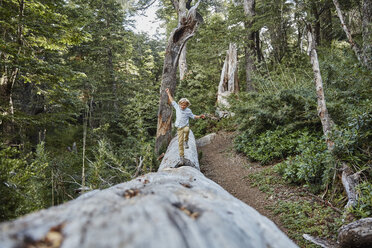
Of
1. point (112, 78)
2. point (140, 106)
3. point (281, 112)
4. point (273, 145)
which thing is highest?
point (112, 78)

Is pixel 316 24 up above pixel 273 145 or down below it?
above

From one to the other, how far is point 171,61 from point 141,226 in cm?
789

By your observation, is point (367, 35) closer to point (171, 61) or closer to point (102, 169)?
point (171, 61)

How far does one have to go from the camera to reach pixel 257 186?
550 centimetres

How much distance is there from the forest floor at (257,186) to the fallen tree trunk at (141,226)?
2421mm

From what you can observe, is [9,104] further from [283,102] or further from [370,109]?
[370,109]

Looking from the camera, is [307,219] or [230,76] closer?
[307,219]

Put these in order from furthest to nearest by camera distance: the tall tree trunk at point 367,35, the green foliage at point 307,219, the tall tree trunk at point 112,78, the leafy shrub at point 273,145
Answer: the tall tree trunk at point 112,78 → the tall tree trunk at point 367,35 → the leafy shrub at point 273,145 → the green foliage at point 307,219

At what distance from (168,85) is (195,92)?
6164mm

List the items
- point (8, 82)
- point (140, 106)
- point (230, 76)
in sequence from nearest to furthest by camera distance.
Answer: point (8, 82)
point (140, 106)
point (230, 76)

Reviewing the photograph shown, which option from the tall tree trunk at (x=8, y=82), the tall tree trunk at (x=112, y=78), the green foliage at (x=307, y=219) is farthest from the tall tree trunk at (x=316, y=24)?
the tall tree trunk at (x=8, y=82)

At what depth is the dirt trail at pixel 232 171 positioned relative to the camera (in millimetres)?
4800

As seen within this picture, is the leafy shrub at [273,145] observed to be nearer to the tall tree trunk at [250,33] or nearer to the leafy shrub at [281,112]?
the leafy shrub at [281,112]

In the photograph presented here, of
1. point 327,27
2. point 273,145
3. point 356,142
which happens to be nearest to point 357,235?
point 356,142
